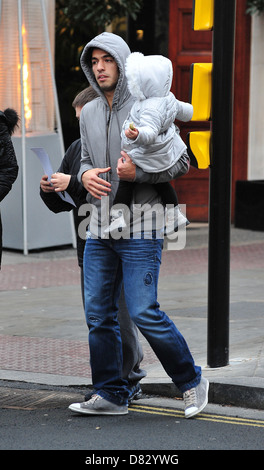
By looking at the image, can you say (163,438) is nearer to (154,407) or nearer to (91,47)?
(154,407)

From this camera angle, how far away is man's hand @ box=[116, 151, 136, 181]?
193 inches

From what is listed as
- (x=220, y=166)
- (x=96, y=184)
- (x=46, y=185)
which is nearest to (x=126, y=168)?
(x=96, y=184)

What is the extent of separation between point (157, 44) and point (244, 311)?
6763 millimetres

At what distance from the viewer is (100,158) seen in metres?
5.15

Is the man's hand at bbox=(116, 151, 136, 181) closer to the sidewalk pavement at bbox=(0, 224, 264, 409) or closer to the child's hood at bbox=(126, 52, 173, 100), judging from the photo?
the child's hood at bbox=(126, 52, 173, 100)

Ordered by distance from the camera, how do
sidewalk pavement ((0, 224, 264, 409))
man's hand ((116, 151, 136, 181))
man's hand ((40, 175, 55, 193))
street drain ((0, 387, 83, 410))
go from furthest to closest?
sidewalk pavement ((0, 224, 264, 409)), street drain ((0, 387, 83, 410)), man's hand ((40, 175, 55, 193)), man's hand ((116, 151, 136, 181))

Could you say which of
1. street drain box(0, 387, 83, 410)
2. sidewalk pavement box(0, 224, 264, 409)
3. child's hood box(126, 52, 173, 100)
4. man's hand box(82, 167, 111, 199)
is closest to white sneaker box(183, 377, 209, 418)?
sidewalk pavement box(0, 224, 264, 409)

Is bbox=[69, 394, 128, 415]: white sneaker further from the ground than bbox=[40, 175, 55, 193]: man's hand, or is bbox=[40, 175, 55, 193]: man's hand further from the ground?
bbox=[40, 175, 55, 193]: man's hand

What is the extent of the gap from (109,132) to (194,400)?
1.50m

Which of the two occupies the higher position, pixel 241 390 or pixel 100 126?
pixel 100 126

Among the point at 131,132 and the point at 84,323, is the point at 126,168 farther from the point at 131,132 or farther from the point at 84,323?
the point at 84,323

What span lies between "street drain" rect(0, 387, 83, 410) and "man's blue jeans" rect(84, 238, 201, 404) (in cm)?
42

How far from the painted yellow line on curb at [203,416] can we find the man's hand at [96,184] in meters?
1.29

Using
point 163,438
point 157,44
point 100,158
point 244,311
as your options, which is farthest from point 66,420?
point 157,44
